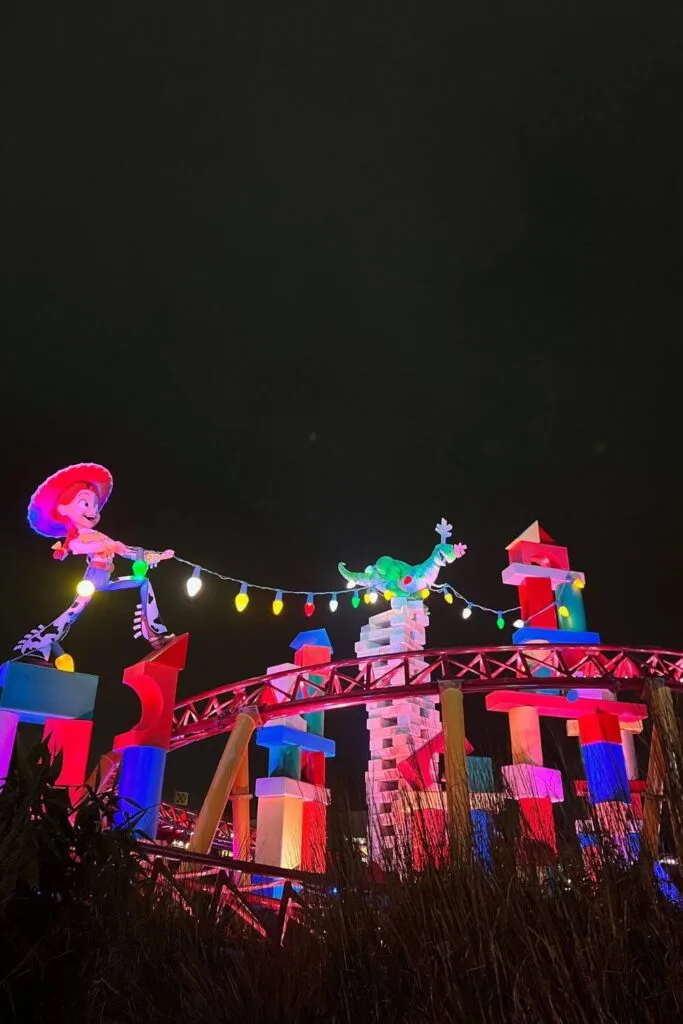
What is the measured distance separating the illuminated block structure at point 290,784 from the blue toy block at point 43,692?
405 cm

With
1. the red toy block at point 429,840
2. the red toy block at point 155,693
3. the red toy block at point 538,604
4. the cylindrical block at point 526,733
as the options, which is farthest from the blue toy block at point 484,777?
the red toy block at point 538,604

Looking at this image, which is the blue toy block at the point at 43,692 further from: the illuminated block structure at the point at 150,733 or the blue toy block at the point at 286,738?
the blue toy block at the point at 286,738

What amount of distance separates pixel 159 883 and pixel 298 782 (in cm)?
949

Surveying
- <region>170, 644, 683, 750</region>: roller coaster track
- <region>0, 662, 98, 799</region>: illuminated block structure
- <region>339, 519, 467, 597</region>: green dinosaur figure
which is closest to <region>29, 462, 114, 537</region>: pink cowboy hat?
<region>0, 662, 98, 799</region>: illuminated block structure

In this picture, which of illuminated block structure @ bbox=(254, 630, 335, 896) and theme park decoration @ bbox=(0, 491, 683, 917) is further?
illuminated block structure @ bbox=(254, 630, 335, 896)

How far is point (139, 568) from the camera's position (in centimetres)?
1483

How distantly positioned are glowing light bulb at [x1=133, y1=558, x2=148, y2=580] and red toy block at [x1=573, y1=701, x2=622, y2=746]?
9.58 metres

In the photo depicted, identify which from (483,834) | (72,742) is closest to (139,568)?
(72,742)

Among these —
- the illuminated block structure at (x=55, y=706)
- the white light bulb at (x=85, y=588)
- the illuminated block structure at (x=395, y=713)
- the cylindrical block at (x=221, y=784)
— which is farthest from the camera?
the illuminated block structure at (x=395, y=713)

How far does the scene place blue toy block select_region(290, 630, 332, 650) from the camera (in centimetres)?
1788

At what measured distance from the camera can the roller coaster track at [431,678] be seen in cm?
1373

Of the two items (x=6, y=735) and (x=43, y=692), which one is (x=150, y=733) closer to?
(x=43, y=692)

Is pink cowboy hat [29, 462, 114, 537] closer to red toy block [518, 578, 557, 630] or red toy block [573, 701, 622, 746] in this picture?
red toy block [518, 578, 557, 630]

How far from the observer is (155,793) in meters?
13.5
